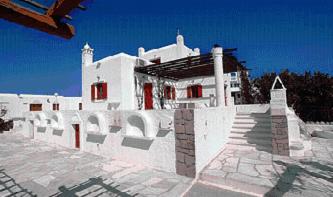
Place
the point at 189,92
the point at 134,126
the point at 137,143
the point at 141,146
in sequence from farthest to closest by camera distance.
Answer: the point at 189,92, the point at 134,126, the point at 137,143, the point at 141,146

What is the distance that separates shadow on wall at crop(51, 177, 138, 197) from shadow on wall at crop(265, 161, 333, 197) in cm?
370

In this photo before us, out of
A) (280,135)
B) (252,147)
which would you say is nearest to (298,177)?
(280,135)

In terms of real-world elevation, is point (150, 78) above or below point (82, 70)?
below

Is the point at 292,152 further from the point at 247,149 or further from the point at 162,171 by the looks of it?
the point at 162,171

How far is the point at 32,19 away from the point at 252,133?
924 cm

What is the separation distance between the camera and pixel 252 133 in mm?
8711

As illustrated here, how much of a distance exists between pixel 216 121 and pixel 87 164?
18.8ft

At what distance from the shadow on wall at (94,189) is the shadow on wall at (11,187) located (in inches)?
31.6

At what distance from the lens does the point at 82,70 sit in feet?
48.1

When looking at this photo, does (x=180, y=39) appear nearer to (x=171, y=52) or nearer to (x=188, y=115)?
(x=171, y=52)

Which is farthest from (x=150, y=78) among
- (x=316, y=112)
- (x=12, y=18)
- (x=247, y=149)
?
(x=316, y=112)

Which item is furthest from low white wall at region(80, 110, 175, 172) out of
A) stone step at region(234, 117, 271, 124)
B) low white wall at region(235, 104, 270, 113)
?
low white wall at region(235, 104, 270, 113)

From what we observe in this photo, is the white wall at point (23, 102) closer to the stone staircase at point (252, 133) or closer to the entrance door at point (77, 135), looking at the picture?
the entrance door at point (77, 135)

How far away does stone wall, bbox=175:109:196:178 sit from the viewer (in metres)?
5.61
